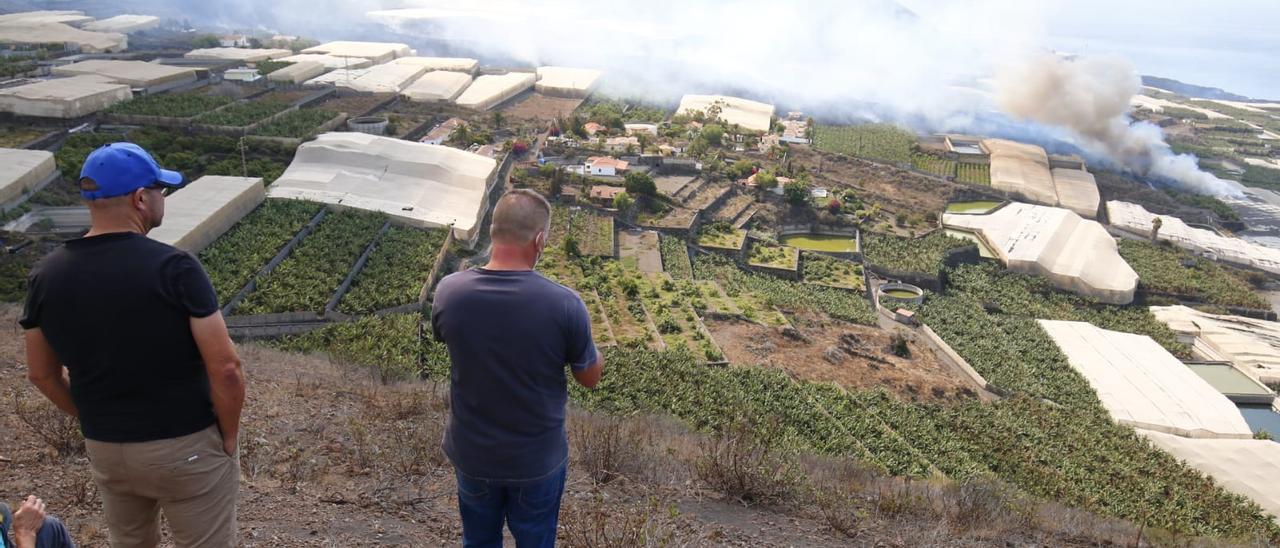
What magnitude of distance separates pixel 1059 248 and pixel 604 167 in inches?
491

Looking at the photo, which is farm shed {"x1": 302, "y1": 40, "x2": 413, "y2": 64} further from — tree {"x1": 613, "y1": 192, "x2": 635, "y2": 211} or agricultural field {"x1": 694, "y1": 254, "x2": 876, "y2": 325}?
agricultural field {"x1": 694, "y1": 254, "x2": 876, "y2": 325}

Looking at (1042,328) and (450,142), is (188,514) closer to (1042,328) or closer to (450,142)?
(1042,328)

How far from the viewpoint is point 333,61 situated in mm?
35750

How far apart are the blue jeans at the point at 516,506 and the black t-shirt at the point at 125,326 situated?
0.76 m

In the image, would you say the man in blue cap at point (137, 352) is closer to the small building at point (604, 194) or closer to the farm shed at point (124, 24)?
the small building at point (604, 194)

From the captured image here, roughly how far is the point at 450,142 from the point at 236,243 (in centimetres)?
1105

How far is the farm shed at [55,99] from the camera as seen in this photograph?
64.7ft

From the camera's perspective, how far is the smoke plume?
1280 inches

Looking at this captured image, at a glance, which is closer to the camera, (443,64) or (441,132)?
(441,132)

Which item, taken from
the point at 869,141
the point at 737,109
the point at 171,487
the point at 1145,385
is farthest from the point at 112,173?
the point at 737,109

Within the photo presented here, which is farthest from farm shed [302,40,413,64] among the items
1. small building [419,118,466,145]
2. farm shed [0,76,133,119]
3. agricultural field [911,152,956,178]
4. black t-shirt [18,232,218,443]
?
black t-shirt [18,232,218,443]

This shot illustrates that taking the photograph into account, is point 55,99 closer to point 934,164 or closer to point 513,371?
point 513,371

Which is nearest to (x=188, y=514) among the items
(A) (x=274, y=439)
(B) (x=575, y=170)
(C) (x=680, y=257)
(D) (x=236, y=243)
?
(A) (x=274, y=439)

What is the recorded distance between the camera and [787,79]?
43.2m
